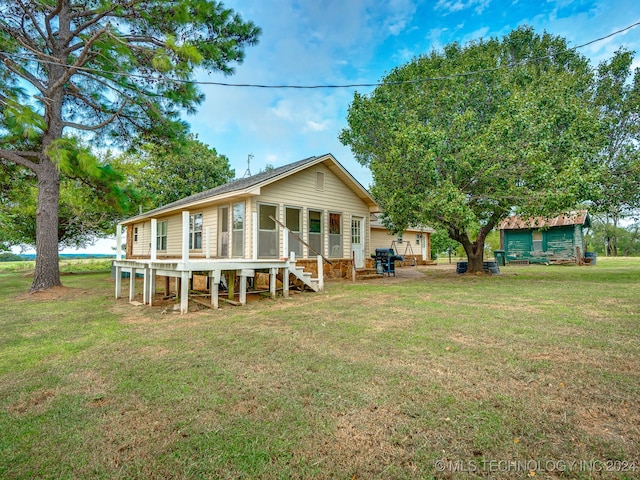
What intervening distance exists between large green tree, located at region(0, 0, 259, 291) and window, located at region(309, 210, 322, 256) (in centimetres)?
539

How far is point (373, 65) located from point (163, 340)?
44.7 ft

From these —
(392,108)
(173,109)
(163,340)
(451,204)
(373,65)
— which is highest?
(373,65)

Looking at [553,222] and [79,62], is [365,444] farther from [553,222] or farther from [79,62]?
[553,222]

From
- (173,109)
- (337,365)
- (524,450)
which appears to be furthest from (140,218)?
(524,450)

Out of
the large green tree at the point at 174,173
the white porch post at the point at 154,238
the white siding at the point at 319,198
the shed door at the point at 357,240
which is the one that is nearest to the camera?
the white porch post at the point at 154,238

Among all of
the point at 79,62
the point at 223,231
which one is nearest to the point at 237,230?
the point at 223,231

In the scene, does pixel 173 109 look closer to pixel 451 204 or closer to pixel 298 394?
pixel 451 204

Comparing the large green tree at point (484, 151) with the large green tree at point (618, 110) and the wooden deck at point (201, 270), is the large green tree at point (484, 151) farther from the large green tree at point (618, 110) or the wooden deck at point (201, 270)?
the wooden deck at point (201, 270)

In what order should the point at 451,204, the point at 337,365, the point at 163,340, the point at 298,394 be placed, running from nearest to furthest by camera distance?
1. the point at 298,394
2. the point at 337,365
3. the point at 163,340
4. the point at 451,204

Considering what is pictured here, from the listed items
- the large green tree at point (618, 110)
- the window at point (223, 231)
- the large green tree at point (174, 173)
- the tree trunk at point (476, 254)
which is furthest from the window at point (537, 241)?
the large green tree at point (174, 173)

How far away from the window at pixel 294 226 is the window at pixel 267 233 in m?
0.67

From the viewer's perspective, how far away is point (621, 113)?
1413 cm

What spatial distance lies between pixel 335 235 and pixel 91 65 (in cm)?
985

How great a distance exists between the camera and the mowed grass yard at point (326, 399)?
1.90m
